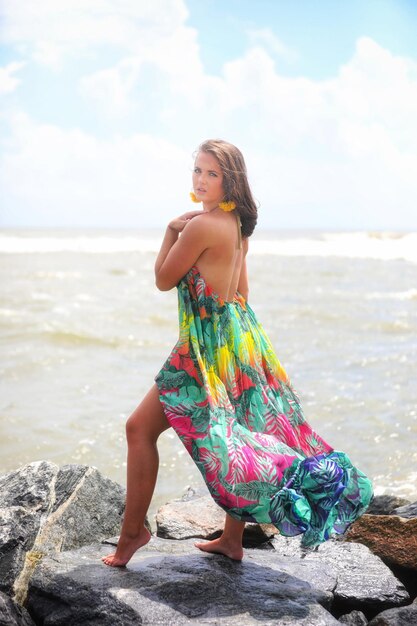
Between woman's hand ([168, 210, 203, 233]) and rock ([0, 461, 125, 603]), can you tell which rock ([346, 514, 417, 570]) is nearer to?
rock ([0, 461, 125, 603])

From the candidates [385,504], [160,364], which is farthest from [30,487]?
[160,364]

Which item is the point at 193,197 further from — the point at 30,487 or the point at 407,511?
the point at 407,511

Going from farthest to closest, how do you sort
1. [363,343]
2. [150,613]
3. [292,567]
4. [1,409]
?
1. [363,343]
2. [1,409]
3. [292,567]
4. [150,613]

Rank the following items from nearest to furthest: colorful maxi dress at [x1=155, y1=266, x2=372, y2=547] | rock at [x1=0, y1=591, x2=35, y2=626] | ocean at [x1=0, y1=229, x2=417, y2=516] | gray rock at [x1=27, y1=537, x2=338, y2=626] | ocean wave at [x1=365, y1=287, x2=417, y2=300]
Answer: rock at [x1=0, y1=591, x2=35, y2=626] → gray rock at [x1=27, y1=537, x2=338, y2=626] → colorful maxi dress at [x1=155, y1=266, x2=372, y2=547] → ocean at [x1=0, y1=229, x2=417, y2=516] → ocean wave at [x1=365, y1=287, x2=417, y2=300]

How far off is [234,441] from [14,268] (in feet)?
76.4

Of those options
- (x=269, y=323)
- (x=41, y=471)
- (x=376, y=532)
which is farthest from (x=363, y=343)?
(x=41, y=471)

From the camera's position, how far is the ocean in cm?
715

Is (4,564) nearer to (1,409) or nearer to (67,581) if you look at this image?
(67,581)

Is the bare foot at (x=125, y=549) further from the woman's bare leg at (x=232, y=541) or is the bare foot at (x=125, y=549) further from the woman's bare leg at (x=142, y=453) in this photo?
the woman's bare leg at (x=232, y=541)


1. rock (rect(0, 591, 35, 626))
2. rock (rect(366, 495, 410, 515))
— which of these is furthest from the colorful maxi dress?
rock (rect(366, 495, 410, 515))

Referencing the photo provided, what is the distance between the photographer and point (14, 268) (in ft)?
84.4

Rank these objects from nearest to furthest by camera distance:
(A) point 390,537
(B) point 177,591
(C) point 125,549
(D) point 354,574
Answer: (B) point 177,591 < (C) point 125,549 < (D) point 354,574 < (A) point 390,537

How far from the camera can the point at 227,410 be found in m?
3.54

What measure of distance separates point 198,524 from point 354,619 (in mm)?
1307
